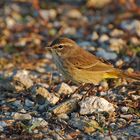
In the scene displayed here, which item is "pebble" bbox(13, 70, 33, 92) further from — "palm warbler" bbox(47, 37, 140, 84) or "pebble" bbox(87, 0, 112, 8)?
"pebble" bbox(87, 0, 112, 8)

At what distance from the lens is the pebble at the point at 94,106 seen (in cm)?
820

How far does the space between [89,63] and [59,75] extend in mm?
1167

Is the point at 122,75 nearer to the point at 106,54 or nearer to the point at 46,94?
the point at 46,94

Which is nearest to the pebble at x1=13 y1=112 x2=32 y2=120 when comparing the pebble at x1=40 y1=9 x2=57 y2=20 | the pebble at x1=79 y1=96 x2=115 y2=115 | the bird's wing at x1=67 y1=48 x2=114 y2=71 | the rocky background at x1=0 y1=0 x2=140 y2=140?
the rocky background at x1=0 y1=0 x2=140 y2=140

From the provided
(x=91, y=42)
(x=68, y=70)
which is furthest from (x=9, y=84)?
(x=91, y=42)

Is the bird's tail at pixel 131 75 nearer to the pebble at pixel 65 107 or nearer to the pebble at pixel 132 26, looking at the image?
the pebble at pixel 65 107

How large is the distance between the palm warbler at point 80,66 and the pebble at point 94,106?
83cm

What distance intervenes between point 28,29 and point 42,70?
6.82 ft

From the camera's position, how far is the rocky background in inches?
308

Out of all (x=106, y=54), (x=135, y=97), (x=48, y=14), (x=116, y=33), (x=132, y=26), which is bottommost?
(x=135, y=97)

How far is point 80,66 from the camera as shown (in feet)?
30.0

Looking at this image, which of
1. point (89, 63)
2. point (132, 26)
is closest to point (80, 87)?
point (89, 63)

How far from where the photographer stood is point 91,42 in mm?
11711

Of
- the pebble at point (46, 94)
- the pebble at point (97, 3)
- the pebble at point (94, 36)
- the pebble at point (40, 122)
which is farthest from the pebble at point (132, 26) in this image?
the pebble at point (40, 122)
